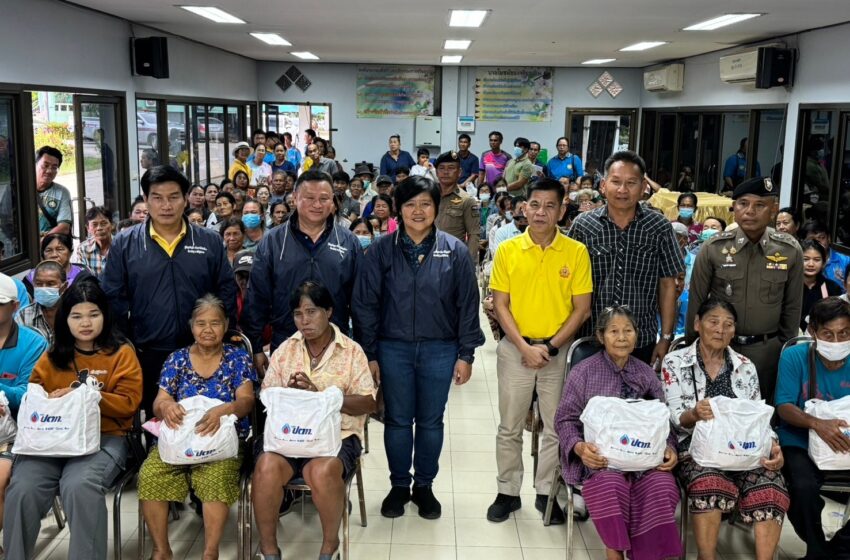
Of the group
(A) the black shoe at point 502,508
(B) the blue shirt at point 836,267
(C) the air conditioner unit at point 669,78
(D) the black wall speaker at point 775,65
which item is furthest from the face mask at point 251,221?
(C) the air conditioner unit at point 669,78

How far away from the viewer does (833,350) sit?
136 inches

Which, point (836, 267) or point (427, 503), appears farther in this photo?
point (836, 267)

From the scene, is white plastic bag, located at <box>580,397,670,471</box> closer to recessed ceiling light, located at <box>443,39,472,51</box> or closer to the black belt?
the black belt

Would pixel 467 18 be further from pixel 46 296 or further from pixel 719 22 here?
pixel 46 296

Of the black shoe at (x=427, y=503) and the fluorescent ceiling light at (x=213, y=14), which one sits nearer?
the black shoe at (x=427, y=503)

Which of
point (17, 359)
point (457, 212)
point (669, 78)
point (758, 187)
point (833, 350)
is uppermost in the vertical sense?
point (669, 78)

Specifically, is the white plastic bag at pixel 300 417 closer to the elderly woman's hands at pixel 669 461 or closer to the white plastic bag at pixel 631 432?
the white plastic bag at pixel 631 432

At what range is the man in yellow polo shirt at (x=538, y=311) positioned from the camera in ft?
11.8

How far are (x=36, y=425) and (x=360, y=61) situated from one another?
12.9 m

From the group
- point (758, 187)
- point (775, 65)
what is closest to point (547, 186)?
point (758, 187)

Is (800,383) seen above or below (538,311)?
below

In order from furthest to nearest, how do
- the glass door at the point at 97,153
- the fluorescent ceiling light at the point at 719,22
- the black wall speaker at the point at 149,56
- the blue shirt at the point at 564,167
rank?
the blue shirt at the point at 564,167, the black wall speaker at the point at 149,56, the glass door at the point at 97,153, the fluorescent ceiling light at the point at 719,22

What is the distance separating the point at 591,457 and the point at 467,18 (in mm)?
6017

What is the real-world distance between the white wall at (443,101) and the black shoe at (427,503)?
12693 mm
